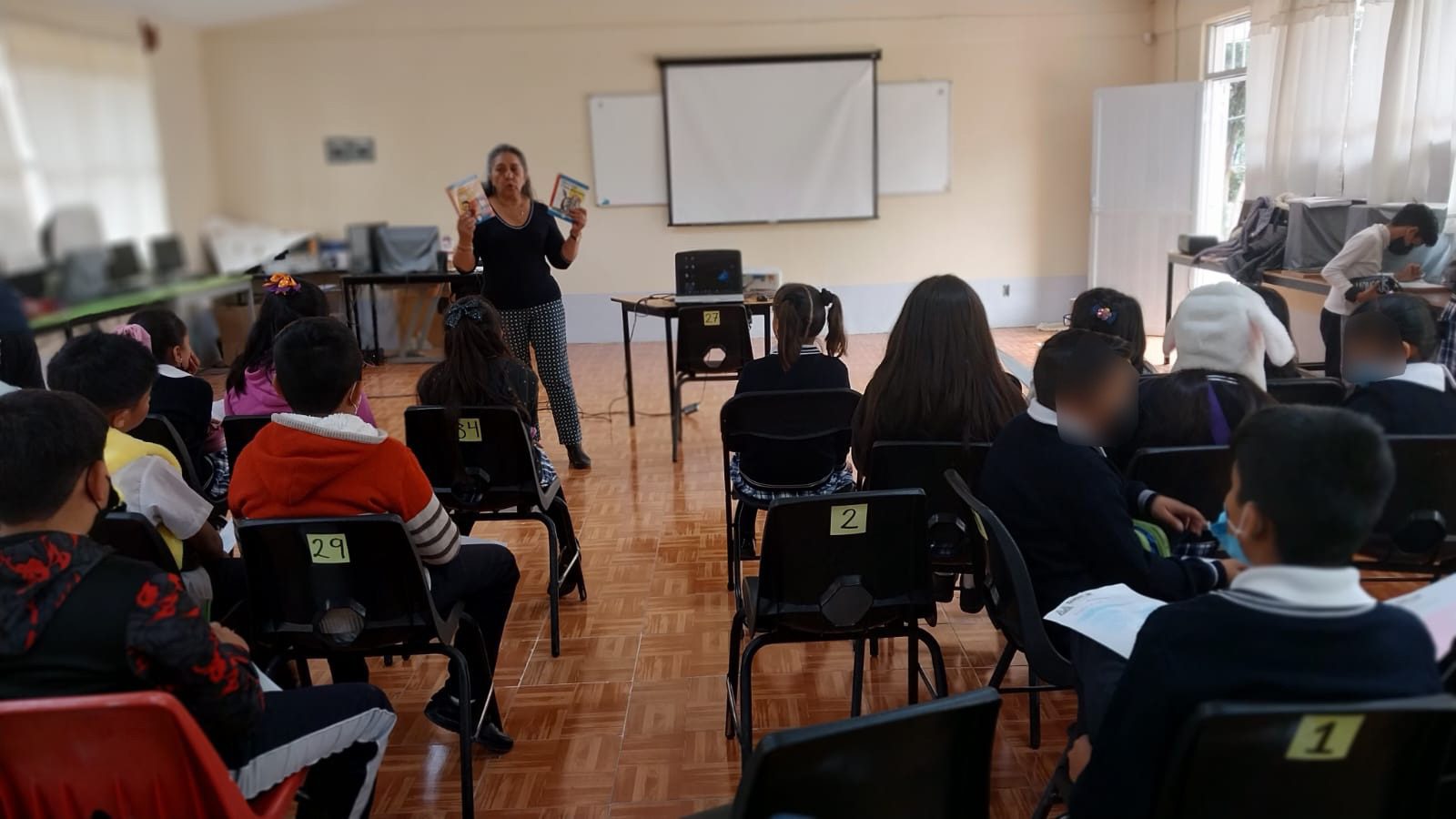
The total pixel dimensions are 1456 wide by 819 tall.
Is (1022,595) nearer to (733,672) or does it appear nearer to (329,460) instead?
(733,672)

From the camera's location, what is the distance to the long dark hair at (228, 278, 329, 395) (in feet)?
1.77

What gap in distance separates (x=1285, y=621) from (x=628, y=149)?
26.2 feet

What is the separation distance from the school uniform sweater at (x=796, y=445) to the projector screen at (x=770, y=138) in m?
5.56

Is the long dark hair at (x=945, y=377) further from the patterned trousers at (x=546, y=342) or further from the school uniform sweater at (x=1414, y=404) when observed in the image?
the patterned trousers at (x=546, y=342)

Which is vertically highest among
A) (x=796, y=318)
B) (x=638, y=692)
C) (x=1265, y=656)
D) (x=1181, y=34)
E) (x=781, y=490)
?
(x=1181, y=34)

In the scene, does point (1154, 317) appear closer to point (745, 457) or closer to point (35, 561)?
point (745, 457)

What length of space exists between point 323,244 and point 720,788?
1.93 metres

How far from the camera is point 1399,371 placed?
248 centimetres

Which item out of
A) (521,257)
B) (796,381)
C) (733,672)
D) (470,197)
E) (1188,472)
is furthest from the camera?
(521,257)

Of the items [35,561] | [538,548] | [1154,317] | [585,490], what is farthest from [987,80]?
[35,561]

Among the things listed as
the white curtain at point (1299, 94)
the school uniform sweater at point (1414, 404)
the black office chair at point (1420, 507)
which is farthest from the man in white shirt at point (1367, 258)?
the black office chair at point (1420, 507)

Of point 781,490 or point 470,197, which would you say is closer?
point 781,490

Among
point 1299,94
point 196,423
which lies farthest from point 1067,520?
point 1299,94

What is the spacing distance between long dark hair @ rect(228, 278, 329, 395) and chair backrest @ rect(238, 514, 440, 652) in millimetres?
301
